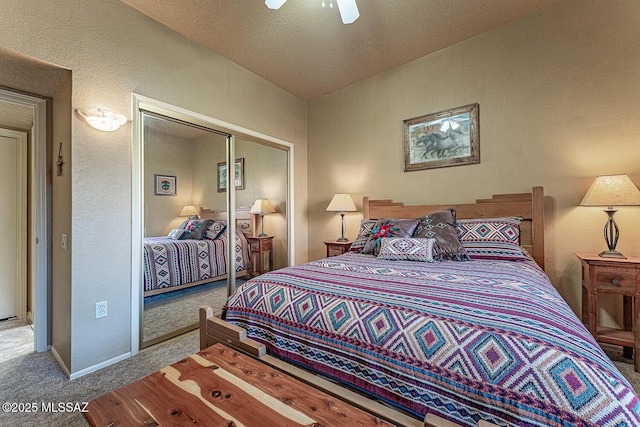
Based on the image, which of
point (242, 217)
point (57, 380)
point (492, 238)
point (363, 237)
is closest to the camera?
point (57, 380)

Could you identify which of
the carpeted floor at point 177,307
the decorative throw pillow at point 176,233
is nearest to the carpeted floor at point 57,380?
the carpeted floor at point 177,307

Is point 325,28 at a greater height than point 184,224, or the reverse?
point 325,28

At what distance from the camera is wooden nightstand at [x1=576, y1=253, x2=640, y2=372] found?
187 cm

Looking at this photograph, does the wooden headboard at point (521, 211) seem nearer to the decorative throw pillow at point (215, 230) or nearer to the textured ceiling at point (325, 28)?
the textured ceiling at point (325, 28)

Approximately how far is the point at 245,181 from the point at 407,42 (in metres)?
2.31

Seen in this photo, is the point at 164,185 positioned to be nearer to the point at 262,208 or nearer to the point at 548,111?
the point at 262,208

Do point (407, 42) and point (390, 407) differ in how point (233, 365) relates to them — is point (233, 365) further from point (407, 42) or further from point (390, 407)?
point (407, 42)

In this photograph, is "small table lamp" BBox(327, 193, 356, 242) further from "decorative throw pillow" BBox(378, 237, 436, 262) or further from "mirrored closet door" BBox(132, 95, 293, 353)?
"decorative throw pillow" BBox(378, 237, 436, 262)

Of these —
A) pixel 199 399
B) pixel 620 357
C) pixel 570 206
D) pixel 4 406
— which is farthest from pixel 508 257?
pixel 4 406

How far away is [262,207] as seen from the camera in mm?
3484

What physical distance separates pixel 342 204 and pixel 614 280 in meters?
2.47

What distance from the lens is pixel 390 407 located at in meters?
1.01

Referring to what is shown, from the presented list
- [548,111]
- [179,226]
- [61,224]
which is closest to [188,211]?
[179,226]

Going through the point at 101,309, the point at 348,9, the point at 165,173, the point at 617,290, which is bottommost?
the point at 101,309
